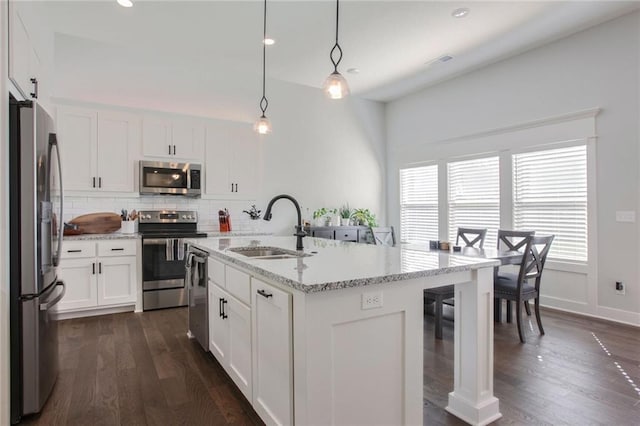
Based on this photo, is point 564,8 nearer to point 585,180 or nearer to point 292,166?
point 585,180

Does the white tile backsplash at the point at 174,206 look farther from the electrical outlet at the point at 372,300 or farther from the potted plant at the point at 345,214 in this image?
the electrical outlet at the point at 372,300

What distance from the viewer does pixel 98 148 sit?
418cm

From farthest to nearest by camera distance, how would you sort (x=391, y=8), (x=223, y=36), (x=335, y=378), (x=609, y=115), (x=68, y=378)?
(x=223, y=36) → (x=609, y=115) → (x=391, y=8) → (x=68, y=378) → (x=335, y=378)

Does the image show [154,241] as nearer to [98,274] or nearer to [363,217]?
[98,274]

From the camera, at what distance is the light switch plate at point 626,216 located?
3674 mm

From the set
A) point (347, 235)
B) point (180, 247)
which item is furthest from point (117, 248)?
point (347, 235)

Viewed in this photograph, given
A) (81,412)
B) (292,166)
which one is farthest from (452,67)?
(81,412)

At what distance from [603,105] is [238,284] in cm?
418

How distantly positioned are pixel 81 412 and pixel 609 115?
519 centimetres

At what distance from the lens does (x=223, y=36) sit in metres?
4.11

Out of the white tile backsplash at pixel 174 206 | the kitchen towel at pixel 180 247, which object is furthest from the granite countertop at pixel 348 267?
the white tile backsplash at pixel 174 206

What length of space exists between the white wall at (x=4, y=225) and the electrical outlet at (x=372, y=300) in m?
1.75

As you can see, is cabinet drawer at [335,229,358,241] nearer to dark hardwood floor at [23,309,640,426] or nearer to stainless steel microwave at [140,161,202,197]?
stainless steel microwave at [140,161,202,197]

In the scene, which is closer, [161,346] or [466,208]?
[161,346]
